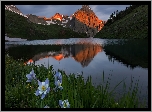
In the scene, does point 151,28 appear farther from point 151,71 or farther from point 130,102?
point 130,102

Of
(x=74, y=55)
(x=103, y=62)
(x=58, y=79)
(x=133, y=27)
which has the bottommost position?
(x=103, y=62)

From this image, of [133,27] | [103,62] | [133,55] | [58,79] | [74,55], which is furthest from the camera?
[133,27]

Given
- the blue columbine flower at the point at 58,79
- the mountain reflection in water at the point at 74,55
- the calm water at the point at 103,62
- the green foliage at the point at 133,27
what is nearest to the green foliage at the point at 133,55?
the calm water at the point at 103,62

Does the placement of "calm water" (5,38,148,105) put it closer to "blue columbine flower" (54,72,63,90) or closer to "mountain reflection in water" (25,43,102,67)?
"mountain reflection in water" (25,43,102,67)

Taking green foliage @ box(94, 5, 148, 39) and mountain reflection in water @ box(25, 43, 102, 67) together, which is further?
green foliage @ box(94, 5, 148, 39)

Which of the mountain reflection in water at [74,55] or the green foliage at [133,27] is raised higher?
the green foliage at [133,27]

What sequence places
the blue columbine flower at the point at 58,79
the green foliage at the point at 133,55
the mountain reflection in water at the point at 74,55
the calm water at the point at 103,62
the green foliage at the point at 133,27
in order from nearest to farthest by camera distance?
the blue columbine flower at the point at 58,79 < the calm water at the point at 103,62 < the green foliage at the point at 133,55 < the mountain reflection in water at the point at 74,55 < the green foliage at the point at 133,27

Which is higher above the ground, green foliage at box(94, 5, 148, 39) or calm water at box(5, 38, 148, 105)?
green foliage at box(94, 5, 148, 39)

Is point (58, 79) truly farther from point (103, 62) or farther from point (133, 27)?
point (133, 27)

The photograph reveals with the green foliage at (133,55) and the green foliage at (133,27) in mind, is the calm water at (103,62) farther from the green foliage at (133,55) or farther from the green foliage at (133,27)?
the green foliage at (133,27)

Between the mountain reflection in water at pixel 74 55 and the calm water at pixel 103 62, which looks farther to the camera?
the mountain reflection in water at pixel 74 55

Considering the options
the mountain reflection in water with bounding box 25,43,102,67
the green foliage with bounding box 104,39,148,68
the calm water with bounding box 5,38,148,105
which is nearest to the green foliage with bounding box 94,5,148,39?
the green foliage with bounding box 104,39,148,68

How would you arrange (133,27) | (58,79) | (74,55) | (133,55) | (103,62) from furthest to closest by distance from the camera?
(133,27)
(133,55)
(74,55)
(103,62)
(58,79)

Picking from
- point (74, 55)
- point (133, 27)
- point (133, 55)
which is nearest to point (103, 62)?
point (74, 55)
